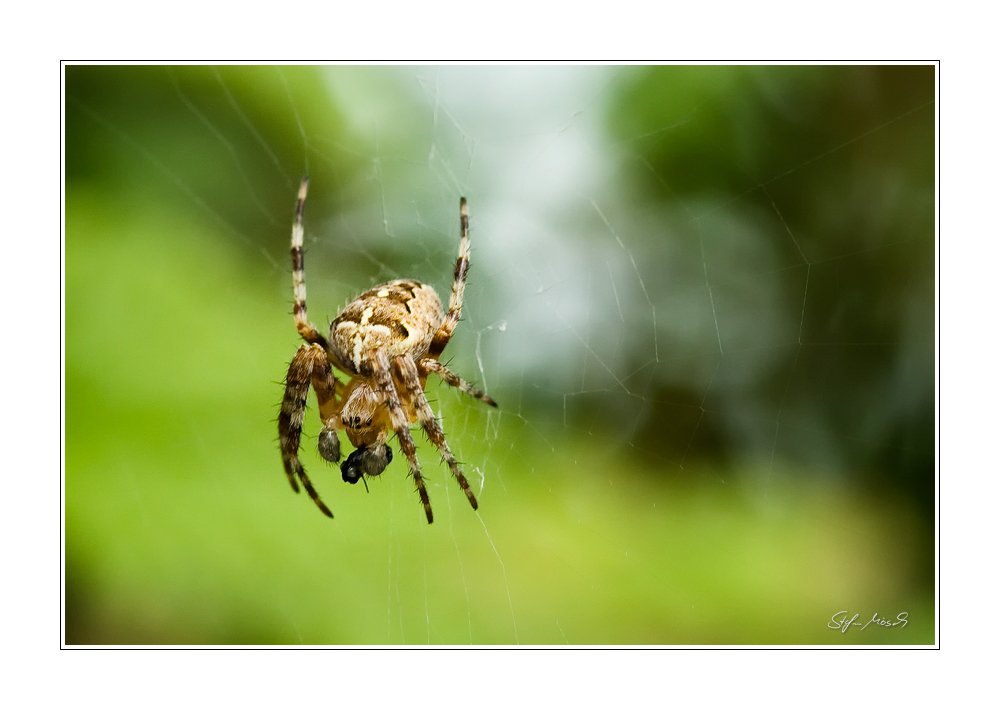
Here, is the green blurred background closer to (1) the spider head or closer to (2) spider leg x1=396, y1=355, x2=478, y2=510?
(1) the spider head

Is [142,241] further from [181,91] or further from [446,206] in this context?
[446,206]

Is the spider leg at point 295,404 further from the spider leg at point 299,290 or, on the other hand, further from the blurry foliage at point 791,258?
the blurry foliage at point 791,258

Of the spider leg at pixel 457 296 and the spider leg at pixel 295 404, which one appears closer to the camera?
the spider leg at pixel 295 404
